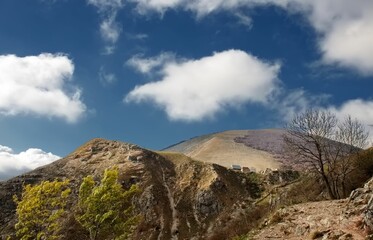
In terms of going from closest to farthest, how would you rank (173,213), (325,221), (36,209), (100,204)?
(325,221) → (36,209) → (100,204) → (173,213)

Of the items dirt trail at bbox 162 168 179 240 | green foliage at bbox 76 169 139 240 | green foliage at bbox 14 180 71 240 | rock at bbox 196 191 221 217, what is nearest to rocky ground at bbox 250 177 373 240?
green foliage at bbox 76 169 139 240

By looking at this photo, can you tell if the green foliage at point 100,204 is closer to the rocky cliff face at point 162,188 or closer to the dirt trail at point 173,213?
the rocky cliff face at point 162,188

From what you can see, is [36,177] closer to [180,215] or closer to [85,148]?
[85,148]

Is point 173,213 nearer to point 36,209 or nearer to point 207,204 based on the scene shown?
point 207,204

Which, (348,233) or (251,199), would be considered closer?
(348,233)

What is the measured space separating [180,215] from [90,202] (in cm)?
7390

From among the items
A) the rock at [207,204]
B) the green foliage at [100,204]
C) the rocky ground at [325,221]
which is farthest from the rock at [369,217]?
the rock at [207,204]

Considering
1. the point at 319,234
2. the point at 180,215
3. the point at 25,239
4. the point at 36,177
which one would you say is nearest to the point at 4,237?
the point at 36,177

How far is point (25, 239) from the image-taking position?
40625 mm

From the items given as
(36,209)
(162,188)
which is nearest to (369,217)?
(36,209)

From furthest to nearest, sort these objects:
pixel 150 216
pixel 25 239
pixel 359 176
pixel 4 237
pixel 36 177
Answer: pixel 36 177
pixel 150 216
pixel 4 237
pixel 359 176
pixel 25 239

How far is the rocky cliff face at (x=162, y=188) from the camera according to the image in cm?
10600

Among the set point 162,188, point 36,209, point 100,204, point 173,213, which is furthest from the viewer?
point 162,188

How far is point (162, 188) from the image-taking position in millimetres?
125938
